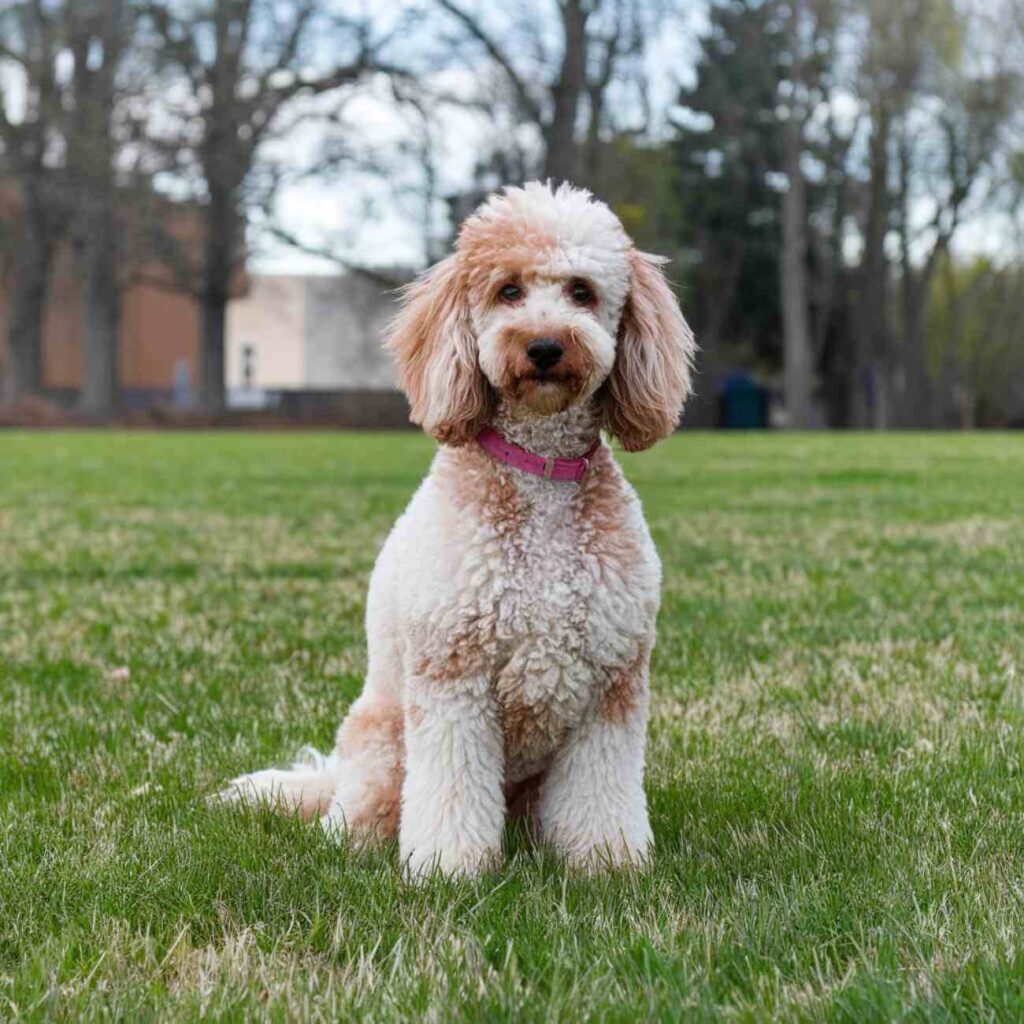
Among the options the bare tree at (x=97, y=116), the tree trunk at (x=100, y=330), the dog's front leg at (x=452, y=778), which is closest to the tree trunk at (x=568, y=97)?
the bare tree at (x=97, y=116)

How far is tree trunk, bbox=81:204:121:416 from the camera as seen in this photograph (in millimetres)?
36344

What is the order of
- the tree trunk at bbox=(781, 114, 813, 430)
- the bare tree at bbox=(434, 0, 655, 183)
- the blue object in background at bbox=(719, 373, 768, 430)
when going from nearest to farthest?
the bare tree at bbox=(434, 0, 655, 183) < the tree trunk at bbox=(781, 114, 813, 430) < the blue object in background at bbox=(719, 373, 768, 430)

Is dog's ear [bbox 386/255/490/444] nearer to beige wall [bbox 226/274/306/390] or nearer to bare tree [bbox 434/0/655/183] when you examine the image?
bare tree [bbox 434/0/655/183]

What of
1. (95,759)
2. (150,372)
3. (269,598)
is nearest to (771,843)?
(95,759)

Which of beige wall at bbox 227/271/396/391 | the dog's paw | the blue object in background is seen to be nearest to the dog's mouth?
the dog's paw

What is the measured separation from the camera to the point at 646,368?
10.7ft

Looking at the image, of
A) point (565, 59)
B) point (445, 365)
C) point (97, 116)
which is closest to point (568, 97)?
point (565, 59)

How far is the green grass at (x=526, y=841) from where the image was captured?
2.38 meters

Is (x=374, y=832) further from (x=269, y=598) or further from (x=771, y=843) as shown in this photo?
(x=269, y=598)

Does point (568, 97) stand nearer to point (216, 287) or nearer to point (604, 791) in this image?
point (216, 287)

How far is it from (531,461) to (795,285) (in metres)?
36.0

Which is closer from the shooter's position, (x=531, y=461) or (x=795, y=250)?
(x=531, y=461)

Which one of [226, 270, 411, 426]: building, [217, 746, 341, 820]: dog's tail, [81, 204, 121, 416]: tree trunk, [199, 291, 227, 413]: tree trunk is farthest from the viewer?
[226, 270, 411, 426]: building

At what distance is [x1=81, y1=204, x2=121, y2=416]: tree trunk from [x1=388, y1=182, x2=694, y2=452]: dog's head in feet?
113
